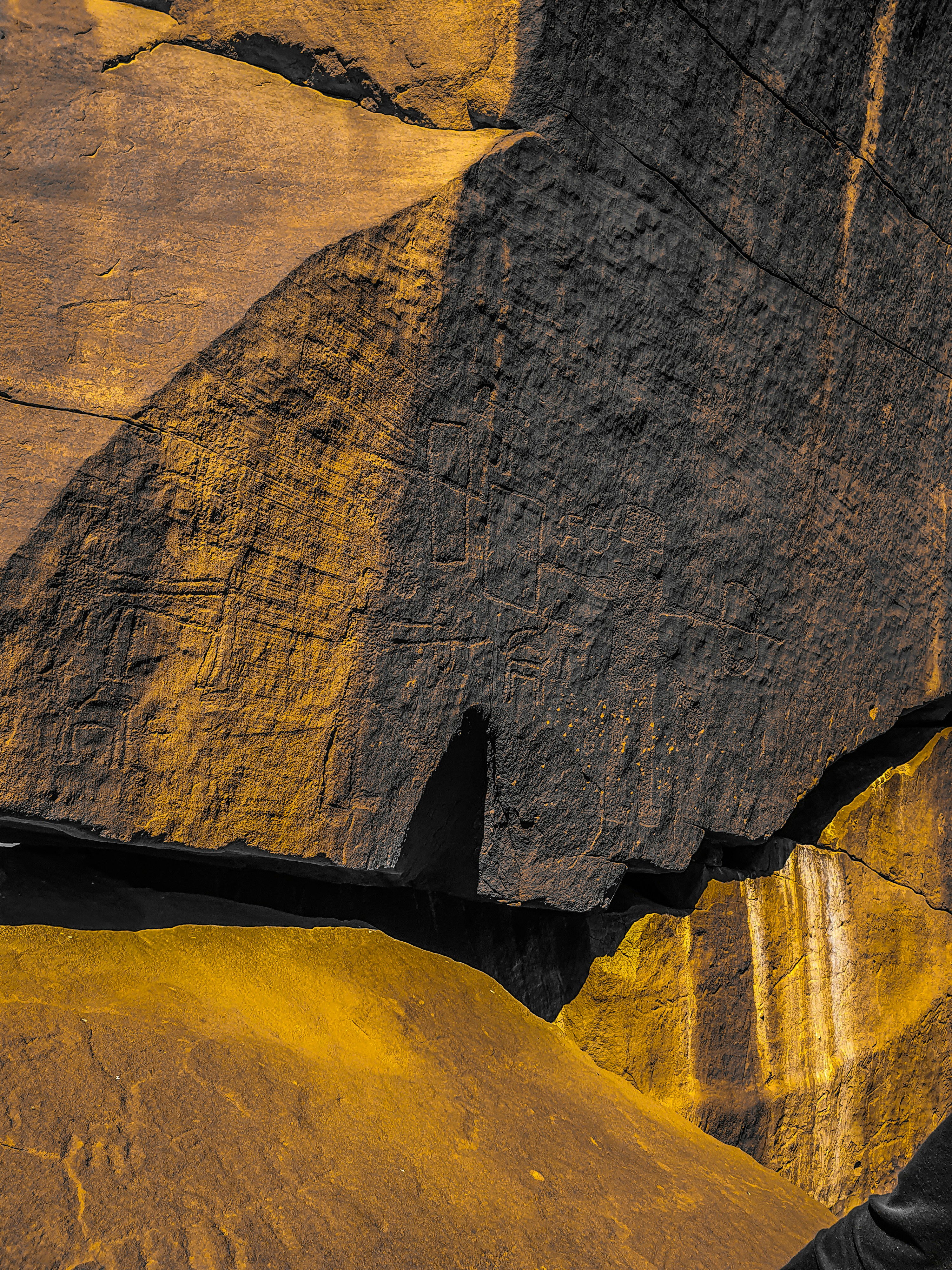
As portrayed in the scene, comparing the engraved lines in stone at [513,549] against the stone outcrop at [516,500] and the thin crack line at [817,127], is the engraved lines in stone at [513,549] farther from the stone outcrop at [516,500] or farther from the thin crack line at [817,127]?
the thin crack line at [817,127]

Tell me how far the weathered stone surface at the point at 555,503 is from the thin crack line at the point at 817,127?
11 millimetres

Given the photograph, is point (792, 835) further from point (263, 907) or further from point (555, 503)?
point (263, 907)

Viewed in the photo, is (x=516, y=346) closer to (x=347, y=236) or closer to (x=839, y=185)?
(x=347, y=236)

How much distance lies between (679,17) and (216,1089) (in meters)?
2.48

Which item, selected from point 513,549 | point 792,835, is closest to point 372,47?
point 513,549

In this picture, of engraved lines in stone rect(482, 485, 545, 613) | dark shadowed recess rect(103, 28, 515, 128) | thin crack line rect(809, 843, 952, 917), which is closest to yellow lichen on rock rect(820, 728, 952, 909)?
thin crack line rect(809, 843, 952, 917)

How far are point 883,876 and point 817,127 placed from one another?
85.9 inches

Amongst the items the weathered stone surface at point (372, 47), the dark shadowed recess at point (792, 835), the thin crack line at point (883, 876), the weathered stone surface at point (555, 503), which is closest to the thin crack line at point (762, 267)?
the weathered stone surface at point (555, 503)

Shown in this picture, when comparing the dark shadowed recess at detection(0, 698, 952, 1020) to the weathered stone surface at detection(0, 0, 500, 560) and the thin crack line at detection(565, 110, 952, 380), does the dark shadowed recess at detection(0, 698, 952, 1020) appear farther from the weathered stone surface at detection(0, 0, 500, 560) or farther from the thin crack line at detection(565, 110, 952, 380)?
the thin crack line at detection(565, 110, 952, 380)

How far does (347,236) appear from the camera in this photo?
1912mm

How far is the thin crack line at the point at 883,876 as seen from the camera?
2.90 meters

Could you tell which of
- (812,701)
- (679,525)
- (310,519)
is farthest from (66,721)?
(812,701)

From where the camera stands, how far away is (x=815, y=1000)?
2.76 metres

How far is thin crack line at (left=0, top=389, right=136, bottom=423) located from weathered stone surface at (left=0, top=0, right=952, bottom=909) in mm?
44
